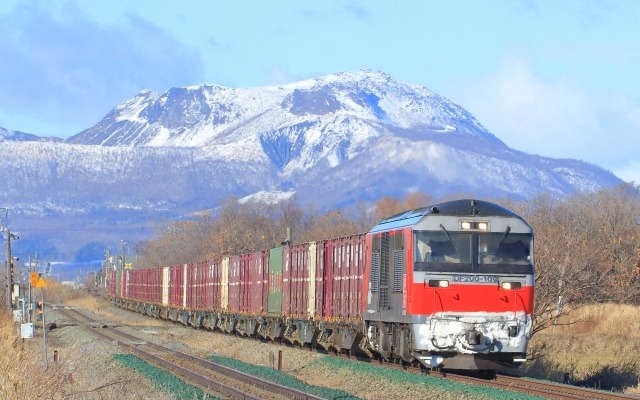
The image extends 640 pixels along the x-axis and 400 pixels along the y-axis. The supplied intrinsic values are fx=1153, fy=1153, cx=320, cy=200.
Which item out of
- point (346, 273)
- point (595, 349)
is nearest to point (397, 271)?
point (346, 273)

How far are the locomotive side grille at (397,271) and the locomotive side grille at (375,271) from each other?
5.10 ft

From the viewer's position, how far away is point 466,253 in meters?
24.2

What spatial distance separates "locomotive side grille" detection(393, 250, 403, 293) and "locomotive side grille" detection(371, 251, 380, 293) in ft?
5.10

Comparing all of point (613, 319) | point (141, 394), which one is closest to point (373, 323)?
point (141, 394)

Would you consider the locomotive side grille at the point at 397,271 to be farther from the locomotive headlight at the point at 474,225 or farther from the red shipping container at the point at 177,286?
the red shipping container at the point at 177,286

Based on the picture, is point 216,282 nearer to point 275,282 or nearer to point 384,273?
point 275,282

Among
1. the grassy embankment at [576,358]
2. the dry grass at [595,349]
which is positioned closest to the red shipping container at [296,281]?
the dry grass at [595,349]

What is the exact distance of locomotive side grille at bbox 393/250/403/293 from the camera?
2519cm

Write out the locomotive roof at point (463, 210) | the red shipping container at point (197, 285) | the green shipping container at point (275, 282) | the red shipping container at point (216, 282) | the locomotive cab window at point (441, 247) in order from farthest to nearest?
the red shipping container at point (197, 285), the red shipping container at point (216, 282), the green shipping container at point (275, 282), the locomotive roof at point (463, 210), the locomotive cab window at point (441, 247)

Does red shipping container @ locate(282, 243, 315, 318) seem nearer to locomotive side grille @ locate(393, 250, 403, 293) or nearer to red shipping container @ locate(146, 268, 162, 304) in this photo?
locomotive side grille @ locate(393, 250, 403, 293)

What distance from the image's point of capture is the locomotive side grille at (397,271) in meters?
25.2

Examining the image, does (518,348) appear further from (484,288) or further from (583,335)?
(583,335)

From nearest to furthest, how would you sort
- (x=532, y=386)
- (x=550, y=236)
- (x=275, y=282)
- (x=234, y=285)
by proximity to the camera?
1. (x=532, y=386)
2. (x=550, y=236)
3. (x=275, y=282)
4. (x=234, y=285)

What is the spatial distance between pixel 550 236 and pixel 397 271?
49.2 feet
